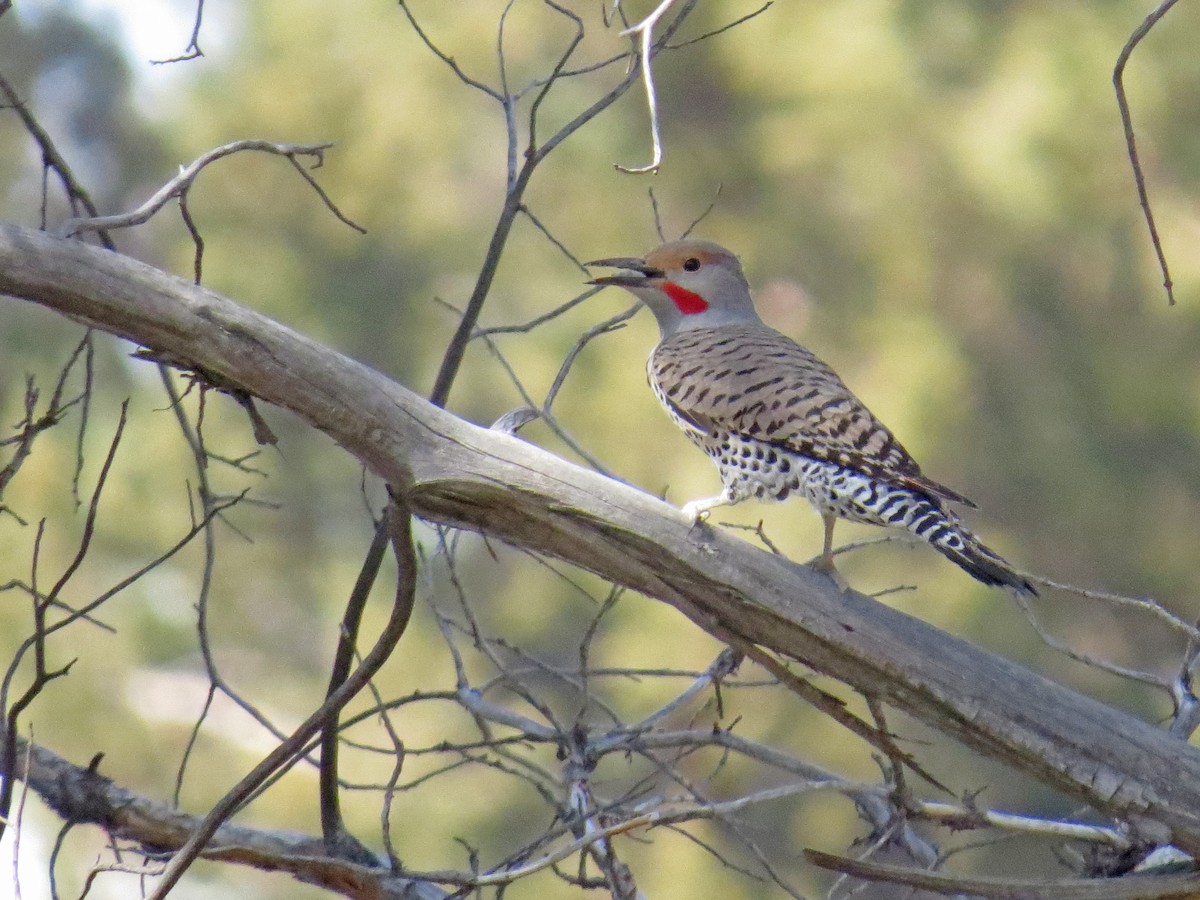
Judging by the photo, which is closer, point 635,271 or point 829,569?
point 829,569

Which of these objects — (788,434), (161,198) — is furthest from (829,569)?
(161,198)

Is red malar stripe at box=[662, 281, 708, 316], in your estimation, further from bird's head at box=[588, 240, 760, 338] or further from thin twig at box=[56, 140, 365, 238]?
thin twig at box=[56, 140, 365, 238]

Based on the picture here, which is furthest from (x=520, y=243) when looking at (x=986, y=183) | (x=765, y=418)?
(x=765, y=418)

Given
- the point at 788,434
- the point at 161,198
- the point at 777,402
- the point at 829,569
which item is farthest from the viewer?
the point at 777,402

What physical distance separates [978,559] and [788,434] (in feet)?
2.53

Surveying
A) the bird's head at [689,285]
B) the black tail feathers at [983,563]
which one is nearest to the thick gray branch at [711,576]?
the black tail feathers at [983,563]

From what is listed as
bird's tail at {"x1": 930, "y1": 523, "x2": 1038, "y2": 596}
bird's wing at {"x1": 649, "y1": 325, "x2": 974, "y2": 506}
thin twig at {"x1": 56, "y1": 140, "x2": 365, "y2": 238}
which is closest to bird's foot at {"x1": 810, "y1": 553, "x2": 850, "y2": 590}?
bird's tail at {"x1": 930, "y1": 523, "x2": 1038, "y2": 596}

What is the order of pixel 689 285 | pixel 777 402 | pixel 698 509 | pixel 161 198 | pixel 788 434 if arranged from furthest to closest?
pixel 689 285 < pixel 777 402 < pixel 788 434 < pixel 698 509 < pixel 161 198

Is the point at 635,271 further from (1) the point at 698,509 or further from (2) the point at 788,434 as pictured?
(1) the point at 698,509

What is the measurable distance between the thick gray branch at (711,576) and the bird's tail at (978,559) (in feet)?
1.56

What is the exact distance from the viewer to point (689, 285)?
17.7 feet

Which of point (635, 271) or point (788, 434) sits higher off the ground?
point (635, 271)

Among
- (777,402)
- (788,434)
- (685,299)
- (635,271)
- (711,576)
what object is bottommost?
(711,576)

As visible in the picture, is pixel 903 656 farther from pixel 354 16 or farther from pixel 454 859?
pixel 354 16
